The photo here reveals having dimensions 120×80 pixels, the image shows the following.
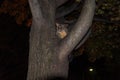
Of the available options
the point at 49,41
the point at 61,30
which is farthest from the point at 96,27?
the point at 49,41

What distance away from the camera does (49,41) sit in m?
6.71

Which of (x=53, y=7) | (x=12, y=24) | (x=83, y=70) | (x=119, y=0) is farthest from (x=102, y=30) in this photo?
(x=83, y=70)

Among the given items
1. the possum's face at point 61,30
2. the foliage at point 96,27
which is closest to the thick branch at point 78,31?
the possum's face at point 61,30

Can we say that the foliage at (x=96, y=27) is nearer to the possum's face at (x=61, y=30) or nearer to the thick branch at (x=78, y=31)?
the possum's face at (x=61, y=30)

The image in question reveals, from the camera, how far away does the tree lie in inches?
254

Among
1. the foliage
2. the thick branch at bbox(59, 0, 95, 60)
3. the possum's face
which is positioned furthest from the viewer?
the foliage

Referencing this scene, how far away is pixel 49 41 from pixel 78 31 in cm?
79

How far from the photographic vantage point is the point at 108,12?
10750mm

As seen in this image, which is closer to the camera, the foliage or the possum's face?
the possum's face

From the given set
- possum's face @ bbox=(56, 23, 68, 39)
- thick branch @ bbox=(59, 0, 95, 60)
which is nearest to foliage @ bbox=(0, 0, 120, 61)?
possum's face @ bbox=(56, 23, 68, 39)

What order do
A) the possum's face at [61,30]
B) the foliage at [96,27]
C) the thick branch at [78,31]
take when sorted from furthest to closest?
the foliage at [96,27]
the possum's face at [61,30]
the thick branch at [78,31]

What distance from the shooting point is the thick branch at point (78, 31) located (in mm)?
6416

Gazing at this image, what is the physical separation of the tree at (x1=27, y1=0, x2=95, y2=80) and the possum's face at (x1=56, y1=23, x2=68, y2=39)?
196 millimetres

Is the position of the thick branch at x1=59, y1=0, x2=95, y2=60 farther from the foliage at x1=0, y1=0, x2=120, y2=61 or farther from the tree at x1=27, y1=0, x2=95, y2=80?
the foliage at x1=0, y1=0, x2=120, y2=61
